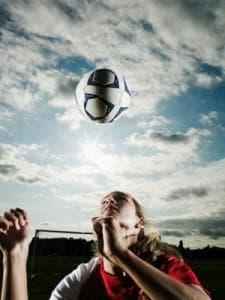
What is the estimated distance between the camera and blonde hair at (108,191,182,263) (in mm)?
3053

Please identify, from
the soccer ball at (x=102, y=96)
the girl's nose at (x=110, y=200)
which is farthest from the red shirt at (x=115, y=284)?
the soccer ball at (x=102, y=96)

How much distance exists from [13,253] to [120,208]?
99cm

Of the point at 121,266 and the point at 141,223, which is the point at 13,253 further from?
the point at 141,223

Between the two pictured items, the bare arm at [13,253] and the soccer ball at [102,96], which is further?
the soccer ball at [102,96]

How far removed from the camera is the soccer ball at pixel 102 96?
6.65 metres

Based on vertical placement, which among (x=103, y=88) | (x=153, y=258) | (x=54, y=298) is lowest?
(x=54, y=298)

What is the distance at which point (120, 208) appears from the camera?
9.75 ft

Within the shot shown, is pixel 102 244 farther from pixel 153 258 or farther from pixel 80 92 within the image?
pixel 80 92

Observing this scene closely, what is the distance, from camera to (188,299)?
6.63 ft

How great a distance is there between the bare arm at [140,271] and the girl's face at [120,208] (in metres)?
0.86

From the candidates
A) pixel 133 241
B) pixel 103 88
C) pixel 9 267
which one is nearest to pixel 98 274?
pixel 133 241

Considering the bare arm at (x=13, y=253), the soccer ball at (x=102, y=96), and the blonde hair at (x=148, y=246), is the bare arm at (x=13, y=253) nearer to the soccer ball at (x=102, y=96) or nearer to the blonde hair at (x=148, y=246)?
the blonde hair at (x=148, y=246)

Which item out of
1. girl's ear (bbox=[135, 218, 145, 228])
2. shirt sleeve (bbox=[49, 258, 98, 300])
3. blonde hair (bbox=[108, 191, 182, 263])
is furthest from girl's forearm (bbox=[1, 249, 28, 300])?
girl's ear (bbox=[135, 218, 145, 228])

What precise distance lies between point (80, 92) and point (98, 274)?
4.33 m
